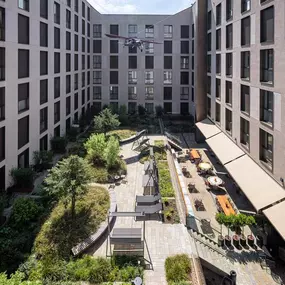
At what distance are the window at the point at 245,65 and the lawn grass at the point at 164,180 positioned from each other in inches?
373

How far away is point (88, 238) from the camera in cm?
1574

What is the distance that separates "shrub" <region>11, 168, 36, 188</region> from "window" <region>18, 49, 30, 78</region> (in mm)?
7051

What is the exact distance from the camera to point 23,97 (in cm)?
2431

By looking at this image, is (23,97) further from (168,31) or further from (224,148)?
(168,31)

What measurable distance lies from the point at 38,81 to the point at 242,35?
17121 millimetres

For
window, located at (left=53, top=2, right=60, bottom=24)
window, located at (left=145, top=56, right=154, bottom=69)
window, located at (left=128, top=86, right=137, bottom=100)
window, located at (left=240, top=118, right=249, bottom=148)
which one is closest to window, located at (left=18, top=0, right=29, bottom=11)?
window, located at (left=53, top=2, right=60, bottom=24)

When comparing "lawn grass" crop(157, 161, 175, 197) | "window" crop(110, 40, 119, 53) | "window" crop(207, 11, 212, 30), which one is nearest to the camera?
"lawn grass" crop(157, 161, 175, 197)

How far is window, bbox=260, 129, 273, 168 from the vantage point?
19.4 metres

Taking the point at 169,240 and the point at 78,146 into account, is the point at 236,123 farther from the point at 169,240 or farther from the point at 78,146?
→ the point at 78,146

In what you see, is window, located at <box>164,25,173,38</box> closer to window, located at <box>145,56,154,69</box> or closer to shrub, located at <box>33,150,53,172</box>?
→ window, located at <box>145,56,154,69</box>

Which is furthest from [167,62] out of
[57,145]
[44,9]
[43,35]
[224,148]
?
[224,148]

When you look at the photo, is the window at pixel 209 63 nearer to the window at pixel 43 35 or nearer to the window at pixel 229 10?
the window at pixel 229 10

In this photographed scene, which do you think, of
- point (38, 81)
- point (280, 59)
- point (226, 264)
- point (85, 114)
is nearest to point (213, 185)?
point (226, 264)

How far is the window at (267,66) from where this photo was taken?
19109mm
